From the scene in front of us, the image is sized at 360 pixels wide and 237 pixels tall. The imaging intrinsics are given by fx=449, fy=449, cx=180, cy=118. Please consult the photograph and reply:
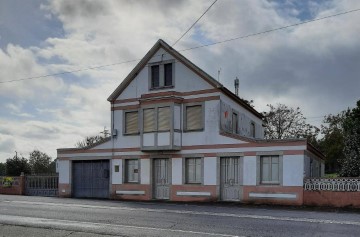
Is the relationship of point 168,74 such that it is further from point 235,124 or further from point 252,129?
point 252,129

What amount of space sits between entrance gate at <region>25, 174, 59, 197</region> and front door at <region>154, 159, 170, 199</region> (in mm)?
8019

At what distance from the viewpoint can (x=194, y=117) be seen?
26984 mm

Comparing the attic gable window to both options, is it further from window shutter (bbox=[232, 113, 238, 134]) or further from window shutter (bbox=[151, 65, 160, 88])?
window shutter (bbox=[232, 113, 238, 134])

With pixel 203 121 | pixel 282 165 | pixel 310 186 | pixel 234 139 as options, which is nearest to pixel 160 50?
pixel 203 121

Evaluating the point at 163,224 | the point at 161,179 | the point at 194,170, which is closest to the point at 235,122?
the point at 194,170

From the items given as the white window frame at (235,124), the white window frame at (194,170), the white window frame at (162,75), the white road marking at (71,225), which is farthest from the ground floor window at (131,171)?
the white road marking at (71,225)

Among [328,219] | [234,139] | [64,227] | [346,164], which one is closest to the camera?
[64,227]

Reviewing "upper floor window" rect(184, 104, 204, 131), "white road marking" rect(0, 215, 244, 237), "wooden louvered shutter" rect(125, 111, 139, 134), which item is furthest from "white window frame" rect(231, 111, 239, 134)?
"white road marking" rect(0, 215, 244, 237)

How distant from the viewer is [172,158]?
27094mm

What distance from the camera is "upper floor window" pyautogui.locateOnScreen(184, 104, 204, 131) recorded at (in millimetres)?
26703

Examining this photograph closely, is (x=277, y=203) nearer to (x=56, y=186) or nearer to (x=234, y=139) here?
(x=234, y=139)

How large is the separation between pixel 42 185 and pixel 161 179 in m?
10.2

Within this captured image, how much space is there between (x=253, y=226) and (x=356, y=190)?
10310 mm

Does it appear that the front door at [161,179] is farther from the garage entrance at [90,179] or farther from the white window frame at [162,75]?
the white window frame at [162,75]
